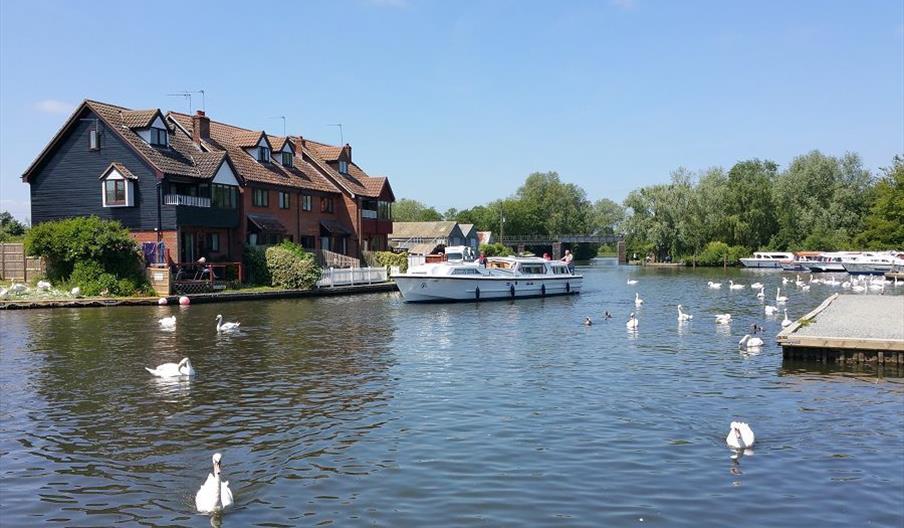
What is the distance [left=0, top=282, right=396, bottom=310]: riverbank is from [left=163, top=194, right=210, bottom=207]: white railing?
6241 millimetres

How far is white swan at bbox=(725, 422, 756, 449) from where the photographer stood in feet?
46.9

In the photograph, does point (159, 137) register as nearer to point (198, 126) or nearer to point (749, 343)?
point (198, 126)

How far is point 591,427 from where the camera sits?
16125 mm

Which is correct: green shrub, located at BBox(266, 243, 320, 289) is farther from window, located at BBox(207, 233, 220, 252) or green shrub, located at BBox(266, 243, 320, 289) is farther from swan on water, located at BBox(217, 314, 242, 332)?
swan on water, located at BBox(217, 314, 242, 332)

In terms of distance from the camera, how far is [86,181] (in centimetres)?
4922

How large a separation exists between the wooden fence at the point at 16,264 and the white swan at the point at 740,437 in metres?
47.0

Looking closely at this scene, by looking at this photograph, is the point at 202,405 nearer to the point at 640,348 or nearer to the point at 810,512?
the point at 810,512

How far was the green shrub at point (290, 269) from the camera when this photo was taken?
5175cm

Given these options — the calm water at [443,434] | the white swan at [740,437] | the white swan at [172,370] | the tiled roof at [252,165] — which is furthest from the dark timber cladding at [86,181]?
the white swan at [740,437]

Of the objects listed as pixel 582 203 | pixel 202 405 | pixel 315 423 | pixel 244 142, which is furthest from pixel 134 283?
pixel 582 203

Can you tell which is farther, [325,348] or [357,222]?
[357,222]

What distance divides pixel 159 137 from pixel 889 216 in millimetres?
81755

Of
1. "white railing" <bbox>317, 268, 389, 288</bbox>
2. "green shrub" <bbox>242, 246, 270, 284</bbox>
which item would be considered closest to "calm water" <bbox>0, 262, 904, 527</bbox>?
"green shrub" <bbox>242, 246, 270, 284</bbox>

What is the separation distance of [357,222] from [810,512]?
5987cm
